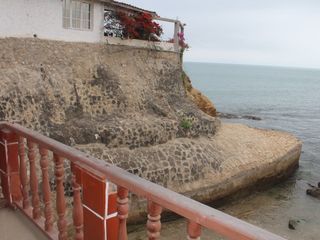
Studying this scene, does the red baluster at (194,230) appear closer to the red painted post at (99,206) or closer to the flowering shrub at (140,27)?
the red painted post at (99,206)

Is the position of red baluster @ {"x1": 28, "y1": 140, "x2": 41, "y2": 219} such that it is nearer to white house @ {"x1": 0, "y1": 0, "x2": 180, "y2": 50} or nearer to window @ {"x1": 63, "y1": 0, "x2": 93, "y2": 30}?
white house @ {"x1": 0, "y1": 0, "x2": 180, "y2": 50}

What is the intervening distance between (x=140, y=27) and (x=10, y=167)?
51.8ft

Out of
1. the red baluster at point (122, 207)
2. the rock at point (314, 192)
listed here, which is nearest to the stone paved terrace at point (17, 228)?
the red baluster at point (122, 207)

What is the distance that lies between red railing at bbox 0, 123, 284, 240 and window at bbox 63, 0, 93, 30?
12929mm

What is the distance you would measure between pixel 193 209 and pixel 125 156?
38.4 feet

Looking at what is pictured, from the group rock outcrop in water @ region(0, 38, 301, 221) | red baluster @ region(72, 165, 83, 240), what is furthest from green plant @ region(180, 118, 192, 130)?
red baluster @ region(72, 165, 83, 240)

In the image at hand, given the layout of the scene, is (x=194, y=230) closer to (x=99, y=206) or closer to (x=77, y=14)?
(x=99, y=206)

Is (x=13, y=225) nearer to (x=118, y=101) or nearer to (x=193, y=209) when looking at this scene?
(x=193, y=209)

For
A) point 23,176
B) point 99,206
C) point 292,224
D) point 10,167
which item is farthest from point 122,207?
point 292,224

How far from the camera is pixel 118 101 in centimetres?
1592

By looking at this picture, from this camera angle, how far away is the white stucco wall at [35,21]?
1392 centimetres

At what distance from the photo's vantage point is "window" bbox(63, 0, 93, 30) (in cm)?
1598

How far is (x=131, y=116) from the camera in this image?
15695mm

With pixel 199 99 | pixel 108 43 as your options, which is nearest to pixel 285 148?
pixel 199 99
